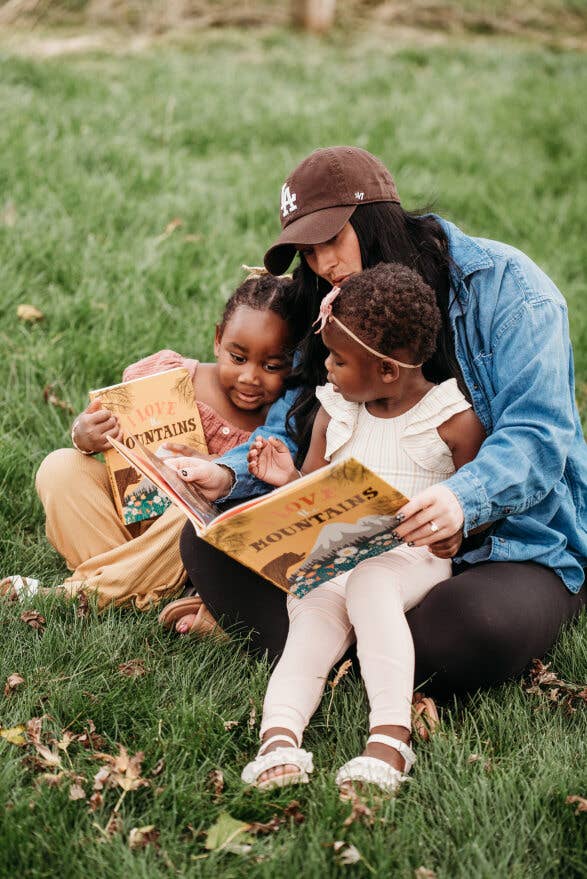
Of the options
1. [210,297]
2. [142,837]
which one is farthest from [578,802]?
[210,297]

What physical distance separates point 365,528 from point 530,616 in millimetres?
581

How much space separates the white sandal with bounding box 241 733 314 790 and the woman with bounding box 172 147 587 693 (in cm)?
46

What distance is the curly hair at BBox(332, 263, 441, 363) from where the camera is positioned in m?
2.72

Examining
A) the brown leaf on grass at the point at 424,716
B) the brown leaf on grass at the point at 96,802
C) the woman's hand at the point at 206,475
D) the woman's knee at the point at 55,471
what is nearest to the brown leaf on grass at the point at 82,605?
the woman's knee at the point at 55,471

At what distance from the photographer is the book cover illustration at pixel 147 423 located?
3.40 meters

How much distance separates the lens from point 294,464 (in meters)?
3.25

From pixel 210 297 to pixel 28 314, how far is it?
0.92 meters

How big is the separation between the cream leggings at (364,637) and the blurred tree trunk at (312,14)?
9060 mm

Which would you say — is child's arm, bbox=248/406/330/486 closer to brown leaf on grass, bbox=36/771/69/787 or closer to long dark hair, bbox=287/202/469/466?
long dark hair, bbox=287/202/469/466

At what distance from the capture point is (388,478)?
9.59ft

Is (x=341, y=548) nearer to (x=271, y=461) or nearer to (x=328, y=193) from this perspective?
(x=271, y=461)

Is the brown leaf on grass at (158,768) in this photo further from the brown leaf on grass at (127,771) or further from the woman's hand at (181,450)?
the woman's hand at (181,450)

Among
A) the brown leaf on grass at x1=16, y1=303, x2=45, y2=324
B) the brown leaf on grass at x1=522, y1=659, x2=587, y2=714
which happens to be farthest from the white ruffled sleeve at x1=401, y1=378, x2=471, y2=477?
the brown leaf on grass at x1=16, y1=303, x2=45, y2=324

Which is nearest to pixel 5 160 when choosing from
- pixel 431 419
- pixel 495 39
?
pixel 431 419
